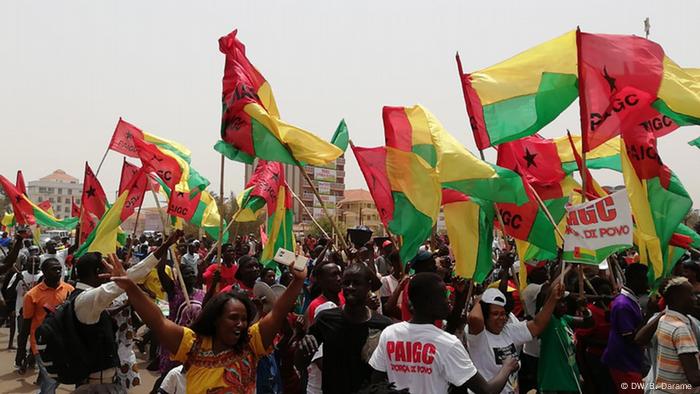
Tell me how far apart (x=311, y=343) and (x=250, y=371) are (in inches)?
29.8

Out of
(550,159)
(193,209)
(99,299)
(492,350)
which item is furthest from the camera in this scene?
(193,209)

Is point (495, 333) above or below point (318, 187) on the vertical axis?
above

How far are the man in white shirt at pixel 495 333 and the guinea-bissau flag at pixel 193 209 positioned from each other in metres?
4.59

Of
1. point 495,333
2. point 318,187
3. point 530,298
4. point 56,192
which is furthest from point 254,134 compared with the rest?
point 56,192

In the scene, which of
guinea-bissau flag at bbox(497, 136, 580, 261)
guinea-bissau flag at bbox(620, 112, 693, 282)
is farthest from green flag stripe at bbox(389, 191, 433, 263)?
guinea-bissau flag at bbox(620, 112, 693, 282)

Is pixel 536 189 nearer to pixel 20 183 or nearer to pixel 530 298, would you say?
pixel 530 298

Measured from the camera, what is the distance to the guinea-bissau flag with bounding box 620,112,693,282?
5344 mm

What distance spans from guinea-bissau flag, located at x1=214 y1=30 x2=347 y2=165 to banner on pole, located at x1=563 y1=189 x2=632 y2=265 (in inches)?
98.6

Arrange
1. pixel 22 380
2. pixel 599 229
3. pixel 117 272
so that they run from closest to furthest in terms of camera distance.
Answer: pixel 117 272 → pixel 599 229 → pixel 22 380

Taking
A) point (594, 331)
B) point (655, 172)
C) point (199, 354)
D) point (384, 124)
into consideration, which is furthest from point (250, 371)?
point (384, 124)

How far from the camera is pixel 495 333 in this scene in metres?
4.35

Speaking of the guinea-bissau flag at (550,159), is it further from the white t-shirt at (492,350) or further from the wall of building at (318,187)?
the wall of building at (318,187)

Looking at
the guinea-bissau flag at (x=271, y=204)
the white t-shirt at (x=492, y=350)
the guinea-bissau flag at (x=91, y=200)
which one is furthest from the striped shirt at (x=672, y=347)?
the guinea-bissau flag at (x=91, y=200)

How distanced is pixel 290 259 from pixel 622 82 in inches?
146
